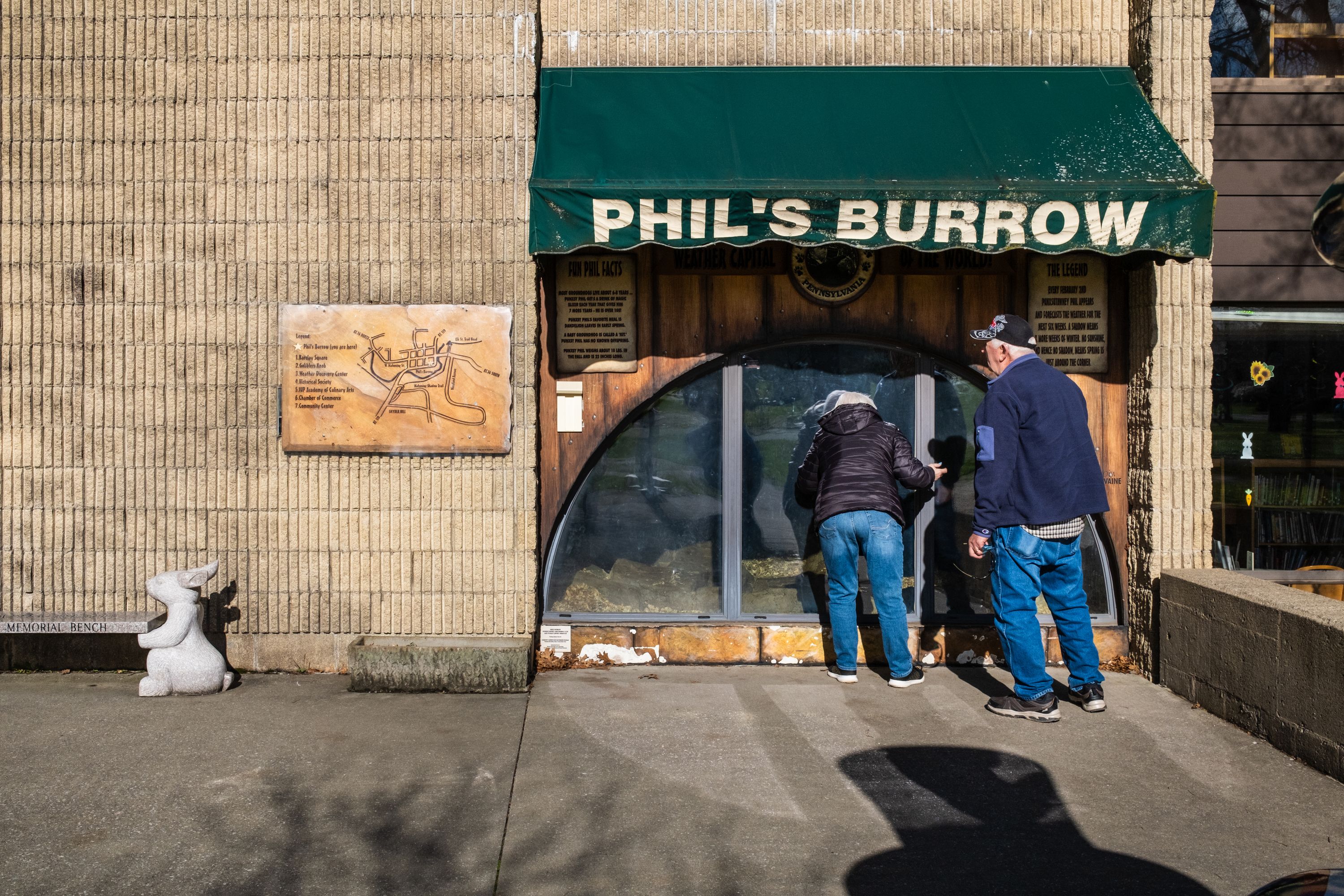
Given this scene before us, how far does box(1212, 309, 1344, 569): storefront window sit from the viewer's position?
639cm

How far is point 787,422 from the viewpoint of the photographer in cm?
645

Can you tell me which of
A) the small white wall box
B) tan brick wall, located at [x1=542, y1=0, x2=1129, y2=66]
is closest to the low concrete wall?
tan brick wall, located at [x1=542, y1=0, x2=1129, y2=66]

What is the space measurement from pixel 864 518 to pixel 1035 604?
0.98 metres

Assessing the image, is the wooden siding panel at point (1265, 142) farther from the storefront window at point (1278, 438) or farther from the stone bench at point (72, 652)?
the stone bench at point (72, 652)

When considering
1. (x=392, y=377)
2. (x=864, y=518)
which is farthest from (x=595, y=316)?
(x=864, y=518)

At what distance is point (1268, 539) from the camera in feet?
21.2

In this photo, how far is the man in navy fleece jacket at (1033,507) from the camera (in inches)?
209

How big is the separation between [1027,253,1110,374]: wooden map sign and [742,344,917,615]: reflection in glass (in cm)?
80

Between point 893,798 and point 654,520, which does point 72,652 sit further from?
point 893,798

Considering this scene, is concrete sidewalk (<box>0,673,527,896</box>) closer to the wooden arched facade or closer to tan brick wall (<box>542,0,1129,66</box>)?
the wooden arched facade

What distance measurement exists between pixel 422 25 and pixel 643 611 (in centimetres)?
354

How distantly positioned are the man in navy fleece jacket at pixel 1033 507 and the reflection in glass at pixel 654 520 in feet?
5.42

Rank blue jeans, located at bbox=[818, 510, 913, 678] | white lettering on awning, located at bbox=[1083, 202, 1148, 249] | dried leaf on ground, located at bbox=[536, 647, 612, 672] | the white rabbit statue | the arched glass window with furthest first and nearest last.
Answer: the arched glass window
dried leaf on ground, located at bbox=[536, 647, 612, 672]
blue jeans, located at bbox=[818, 510, 913, 678]
the white rabbit statue
white lettering on awning, located at bbox=[1083, 202, 1148, 249]

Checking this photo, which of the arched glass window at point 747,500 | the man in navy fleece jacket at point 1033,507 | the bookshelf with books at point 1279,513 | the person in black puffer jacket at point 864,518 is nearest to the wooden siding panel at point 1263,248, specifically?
the bookshelf with books at point 1279,513
